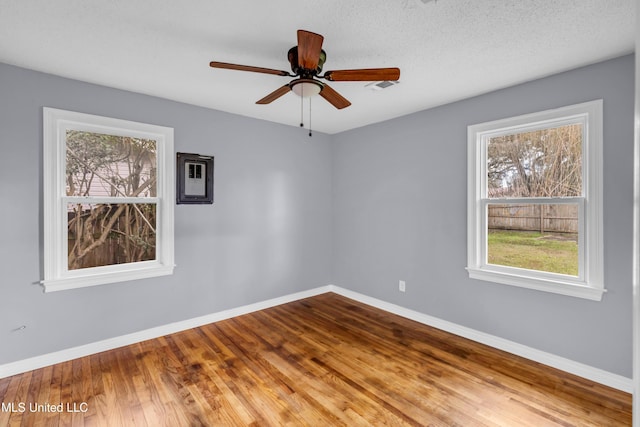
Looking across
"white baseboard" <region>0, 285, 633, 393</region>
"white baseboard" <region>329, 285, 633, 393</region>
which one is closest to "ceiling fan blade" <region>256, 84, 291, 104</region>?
"white baseboard" <region>0, 285, 633, 393</region>

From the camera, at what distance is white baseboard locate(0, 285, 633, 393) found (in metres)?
2.39

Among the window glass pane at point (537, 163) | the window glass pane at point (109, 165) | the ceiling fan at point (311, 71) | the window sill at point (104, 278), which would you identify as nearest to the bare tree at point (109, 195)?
the window glass pane at point (109, 165)

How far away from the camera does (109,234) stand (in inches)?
118

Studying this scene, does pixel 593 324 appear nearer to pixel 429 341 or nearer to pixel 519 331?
pixel 519 331

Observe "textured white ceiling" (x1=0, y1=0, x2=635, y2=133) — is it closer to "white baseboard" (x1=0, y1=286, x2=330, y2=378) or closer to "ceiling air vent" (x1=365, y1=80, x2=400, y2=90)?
"ceiling air vent" (x1=365, y1=80, x2=400, y2=90)

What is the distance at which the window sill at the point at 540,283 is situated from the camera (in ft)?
7.86

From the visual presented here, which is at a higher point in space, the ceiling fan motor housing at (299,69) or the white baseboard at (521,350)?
the ceiling fan motor housing at (299,69)

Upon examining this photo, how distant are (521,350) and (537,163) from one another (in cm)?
175

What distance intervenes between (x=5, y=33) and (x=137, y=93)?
1071 millimetres

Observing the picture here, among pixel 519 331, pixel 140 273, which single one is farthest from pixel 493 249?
pixel 140 273

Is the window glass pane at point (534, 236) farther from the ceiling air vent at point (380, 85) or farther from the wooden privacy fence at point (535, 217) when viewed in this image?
the ceiling air vent at point (380, 85)

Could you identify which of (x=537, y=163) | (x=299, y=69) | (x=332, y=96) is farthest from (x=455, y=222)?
(x=299, y=69)

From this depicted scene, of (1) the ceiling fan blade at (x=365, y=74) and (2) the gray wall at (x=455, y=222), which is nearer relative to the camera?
(1) the ceiling fan blade at (x=365, y=74)

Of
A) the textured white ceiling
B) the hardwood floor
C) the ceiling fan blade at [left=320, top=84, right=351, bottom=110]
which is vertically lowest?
the hardwood floor
